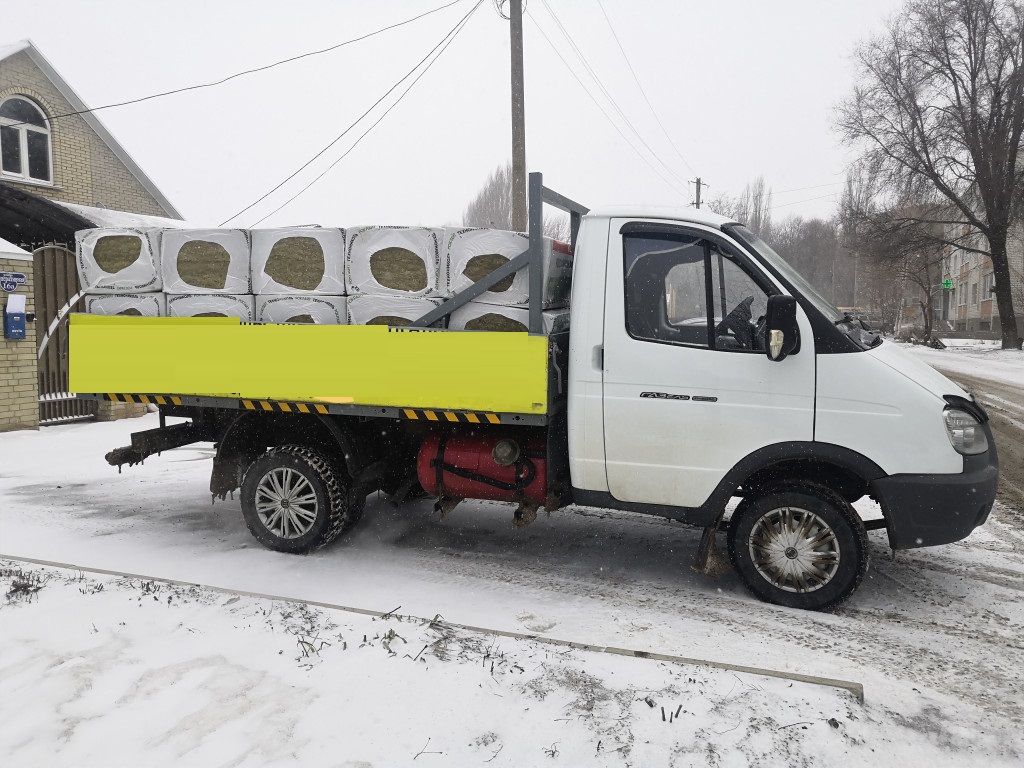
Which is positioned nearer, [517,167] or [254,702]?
[254,702]

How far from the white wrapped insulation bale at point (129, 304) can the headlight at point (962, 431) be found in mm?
5145

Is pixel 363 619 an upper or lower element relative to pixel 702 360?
lower

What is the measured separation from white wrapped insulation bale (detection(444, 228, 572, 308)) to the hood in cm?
202

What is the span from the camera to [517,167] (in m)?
14.0

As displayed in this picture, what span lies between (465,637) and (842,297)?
86593mm

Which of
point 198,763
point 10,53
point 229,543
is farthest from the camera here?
point 10,53

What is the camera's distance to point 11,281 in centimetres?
1031

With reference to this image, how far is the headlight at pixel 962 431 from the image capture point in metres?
4.02

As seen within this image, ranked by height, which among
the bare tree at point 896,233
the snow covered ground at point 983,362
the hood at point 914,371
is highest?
the bare tree at point 896,233

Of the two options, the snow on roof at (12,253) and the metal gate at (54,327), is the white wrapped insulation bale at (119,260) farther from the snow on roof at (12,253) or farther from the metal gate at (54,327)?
the metal gate at (54,327)

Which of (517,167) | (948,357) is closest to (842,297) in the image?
(948,357)

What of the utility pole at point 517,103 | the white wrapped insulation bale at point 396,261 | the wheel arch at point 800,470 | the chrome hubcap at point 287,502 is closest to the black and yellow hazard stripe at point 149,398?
the chrome hubcap at point 287,502

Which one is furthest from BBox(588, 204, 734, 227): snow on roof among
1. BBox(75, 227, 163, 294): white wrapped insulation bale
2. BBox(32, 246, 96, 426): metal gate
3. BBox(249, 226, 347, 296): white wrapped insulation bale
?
BBox(32, 246, 96, 426): metal gate

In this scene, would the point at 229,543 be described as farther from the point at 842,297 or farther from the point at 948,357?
the point at 842,297
